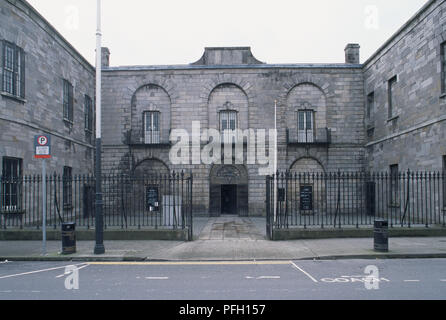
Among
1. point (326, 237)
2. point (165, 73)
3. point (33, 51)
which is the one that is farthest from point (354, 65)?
point (33, 51)

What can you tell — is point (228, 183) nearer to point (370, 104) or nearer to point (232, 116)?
point (232, 116)

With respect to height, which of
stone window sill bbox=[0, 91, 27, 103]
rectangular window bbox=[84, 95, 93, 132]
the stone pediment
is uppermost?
the stone pediment

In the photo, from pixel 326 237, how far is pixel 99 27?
10447 mm

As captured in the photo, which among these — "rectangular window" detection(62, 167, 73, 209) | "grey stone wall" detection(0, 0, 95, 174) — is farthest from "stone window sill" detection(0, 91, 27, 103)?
"rectangular window" detection(62, 167, 73, 209)

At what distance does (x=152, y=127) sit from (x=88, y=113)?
4398 millimetres

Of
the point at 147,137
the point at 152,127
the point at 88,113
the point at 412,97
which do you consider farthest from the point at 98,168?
the point at 412,97

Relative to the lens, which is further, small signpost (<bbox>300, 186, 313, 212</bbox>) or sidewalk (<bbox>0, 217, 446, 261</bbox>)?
small signpost (<bbox>300, 186, 313, 212</bbox>)

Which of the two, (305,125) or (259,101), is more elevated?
(259,101)

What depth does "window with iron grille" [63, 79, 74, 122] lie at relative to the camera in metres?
18.1

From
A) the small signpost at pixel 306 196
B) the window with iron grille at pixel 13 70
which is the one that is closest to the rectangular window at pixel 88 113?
the window with iron grille at pixel 13 70

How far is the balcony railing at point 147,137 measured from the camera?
20.9 meters

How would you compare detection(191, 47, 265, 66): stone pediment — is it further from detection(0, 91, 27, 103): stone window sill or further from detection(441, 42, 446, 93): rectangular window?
detection(0, 91, 27, 103): stone window sill

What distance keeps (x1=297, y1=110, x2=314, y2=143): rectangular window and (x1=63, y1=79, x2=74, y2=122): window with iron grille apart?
14538 mm

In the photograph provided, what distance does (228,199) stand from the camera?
21.5m
